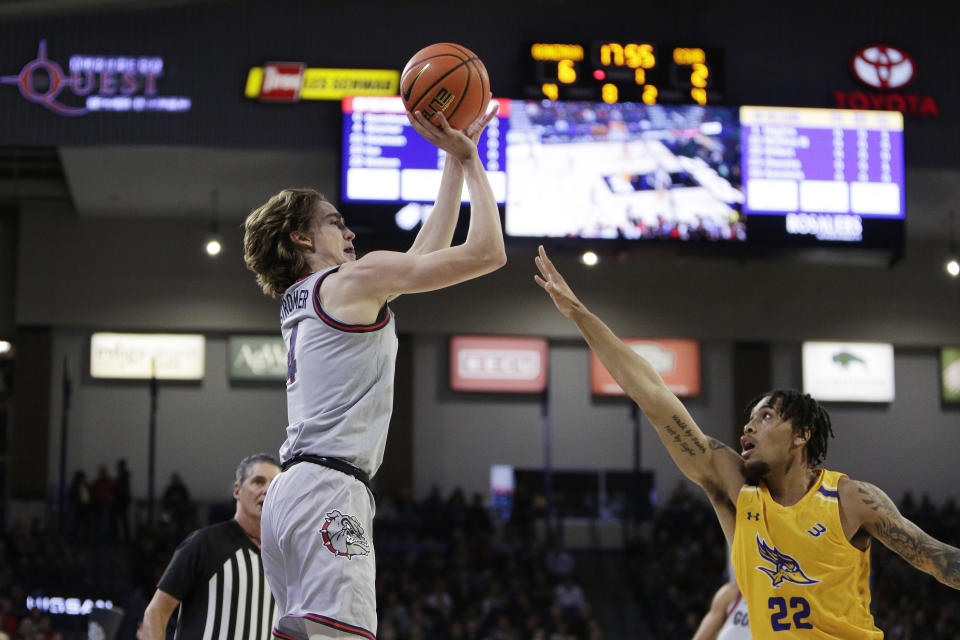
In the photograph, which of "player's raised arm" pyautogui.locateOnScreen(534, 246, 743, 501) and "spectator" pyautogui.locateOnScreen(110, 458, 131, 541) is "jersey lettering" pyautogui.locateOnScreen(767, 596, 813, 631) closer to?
"player's raised arm" pyautogui.locateOnScreen(534, 246, 743, 501)

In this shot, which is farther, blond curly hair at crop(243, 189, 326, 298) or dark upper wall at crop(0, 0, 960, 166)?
dark upper wall at crop(0, 0, 960, 166)

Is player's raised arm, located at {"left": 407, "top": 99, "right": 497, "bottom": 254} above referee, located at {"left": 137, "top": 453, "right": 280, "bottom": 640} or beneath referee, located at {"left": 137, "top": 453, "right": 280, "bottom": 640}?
above

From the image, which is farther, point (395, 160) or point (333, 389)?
point (395, 160)

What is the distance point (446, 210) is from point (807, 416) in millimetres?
1415

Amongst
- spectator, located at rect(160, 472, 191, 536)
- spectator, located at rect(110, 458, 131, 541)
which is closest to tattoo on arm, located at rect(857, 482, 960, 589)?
spectator, located at rect(160, 472, 191, 536)

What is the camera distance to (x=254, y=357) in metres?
20.7

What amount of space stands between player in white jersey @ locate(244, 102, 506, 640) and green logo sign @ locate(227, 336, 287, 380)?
56.6ft

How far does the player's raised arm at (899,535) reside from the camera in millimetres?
3605

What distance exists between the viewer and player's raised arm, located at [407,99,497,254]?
3.79 m

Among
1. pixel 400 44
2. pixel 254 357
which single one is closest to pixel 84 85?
pixel 400 44

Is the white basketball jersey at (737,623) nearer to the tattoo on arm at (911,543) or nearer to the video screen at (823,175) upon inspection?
the tattoo on arm at (911,543)

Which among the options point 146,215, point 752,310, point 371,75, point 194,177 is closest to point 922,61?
point 752,310

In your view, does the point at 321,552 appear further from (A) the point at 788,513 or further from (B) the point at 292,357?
(A) the point at 788,513

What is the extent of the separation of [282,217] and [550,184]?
32.3 ft
